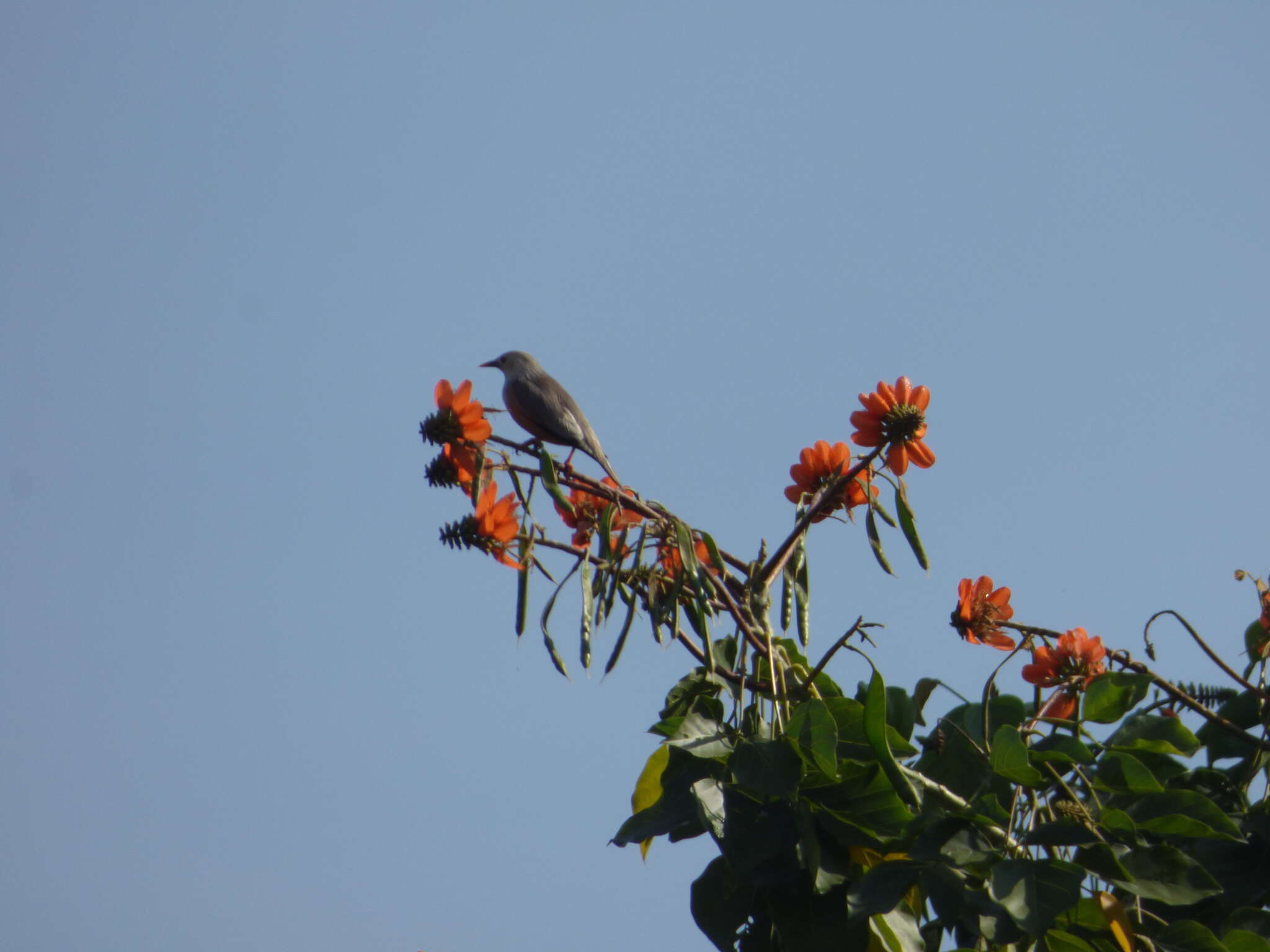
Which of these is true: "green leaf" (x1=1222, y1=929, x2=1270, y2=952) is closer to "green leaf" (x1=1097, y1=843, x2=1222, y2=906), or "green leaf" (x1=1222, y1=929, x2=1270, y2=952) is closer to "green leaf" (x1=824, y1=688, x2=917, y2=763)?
"green leaf" (x1=1097, y1=843, x2=1222, y2=906)

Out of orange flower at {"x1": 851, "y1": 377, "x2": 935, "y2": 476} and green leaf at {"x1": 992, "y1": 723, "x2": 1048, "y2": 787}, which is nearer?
green leaf at {"x1": 992, "y1": 723, "x2": 1048, "y2": 787}

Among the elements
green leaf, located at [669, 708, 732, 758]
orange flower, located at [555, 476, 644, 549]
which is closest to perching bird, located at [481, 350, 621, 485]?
orange flower, located at [555, 476, 644, 549]

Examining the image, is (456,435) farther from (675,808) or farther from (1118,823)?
(1118,823)

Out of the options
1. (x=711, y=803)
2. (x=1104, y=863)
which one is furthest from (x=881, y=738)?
(x=1104, y=863)

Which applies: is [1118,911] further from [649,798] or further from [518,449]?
[518,449]

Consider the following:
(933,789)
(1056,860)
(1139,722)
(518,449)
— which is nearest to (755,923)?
(933,789)

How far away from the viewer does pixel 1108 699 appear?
2.70 m

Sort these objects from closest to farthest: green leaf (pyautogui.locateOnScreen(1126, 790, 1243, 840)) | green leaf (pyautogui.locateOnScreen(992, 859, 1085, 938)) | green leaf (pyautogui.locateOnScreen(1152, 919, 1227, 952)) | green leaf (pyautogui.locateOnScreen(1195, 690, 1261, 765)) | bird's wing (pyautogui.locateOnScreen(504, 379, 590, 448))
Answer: green leaf (pyautogui.locateOnScreen(992, 859, 1085, 938)) → green leaf (pyautogui.locateOnScreen(1152, 919, 1227, 952)) → green leaf (pyautogui.locateOnScreen(1126, 790, 1243, 840)) → green leaf (pyautogui.locateOnScreen(1195, 690, 1261, 765)) → bird's wing (pyautogui.locateOnScreen(504, 379, 590, 448))

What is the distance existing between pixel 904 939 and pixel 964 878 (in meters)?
0.17

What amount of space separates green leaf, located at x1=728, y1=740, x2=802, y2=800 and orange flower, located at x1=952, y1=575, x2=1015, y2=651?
1118 millimetres

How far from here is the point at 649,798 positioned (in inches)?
105

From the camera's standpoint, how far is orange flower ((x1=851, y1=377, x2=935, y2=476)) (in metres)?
2.90

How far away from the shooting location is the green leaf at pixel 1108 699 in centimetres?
269

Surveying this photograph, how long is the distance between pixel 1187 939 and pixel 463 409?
1.85 m
